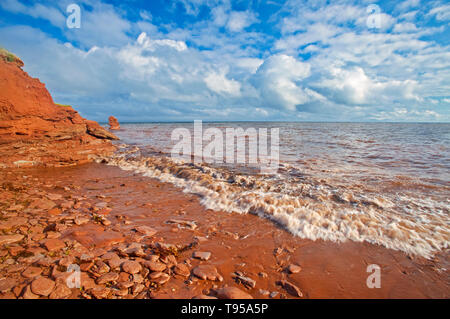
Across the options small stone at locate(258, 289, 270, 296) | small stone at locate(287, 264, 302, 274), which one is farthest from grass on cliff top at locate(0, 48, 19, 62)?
small stone at locate(287, 264, 302, 274)

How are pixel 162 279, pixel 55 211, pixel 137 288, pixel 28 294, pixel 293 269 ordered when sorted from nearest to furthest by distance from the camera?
1. pixel 28 294
2. pixel 137 288
3. pixel 162 279
4. pixel 293 269
5. pixel 55 211

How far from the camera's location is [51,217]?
4184 millimetres

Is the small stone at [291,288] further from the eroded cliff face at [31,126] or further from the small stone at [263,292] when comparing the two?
the eroded cliff face at [31,126]

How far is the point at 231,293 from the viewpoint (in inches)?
97.2

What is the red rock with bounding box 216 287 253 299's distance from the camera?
2.45 metres

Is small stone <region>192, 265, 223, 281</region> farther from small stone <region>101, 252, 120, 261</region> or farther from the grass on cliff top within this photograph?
the grass on cliff top

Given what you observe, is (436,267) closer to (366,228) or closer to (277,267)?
(366,228)

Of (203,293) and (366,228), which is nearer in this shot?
(203,293)

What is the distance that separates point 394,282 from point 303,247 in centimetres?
127

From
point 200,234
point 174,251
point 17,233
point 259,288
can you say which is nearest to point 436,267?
point 259,288

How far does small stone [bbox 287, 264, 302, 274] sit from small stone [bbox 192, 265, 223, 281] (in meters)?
1.06

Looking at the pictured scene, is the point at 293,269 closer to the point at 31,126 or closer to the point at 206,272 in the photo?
the point at 206,272

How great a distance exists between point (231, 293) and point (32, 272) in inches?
102

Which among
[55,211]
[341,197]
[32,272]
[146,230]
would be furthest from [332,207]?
[55,211]
